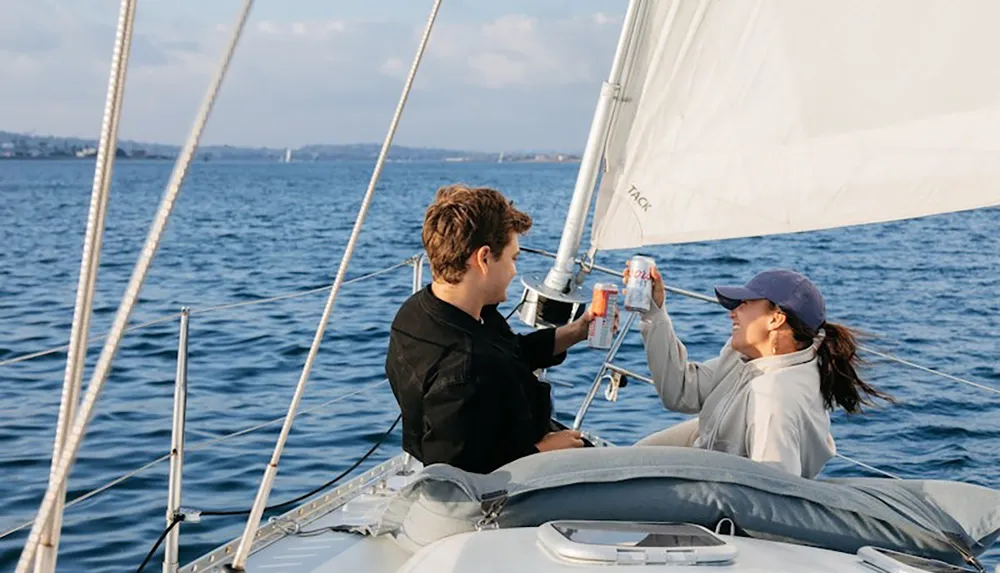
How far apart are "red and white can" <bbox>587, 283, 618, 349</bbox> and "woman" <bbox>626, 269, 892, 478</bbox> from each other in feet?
0.56

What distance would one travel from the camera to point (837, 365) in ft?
9.62

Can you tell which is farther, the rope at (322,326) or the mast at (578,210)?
the mast at (578,210)

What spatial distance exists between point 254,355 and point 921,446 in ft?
17.6

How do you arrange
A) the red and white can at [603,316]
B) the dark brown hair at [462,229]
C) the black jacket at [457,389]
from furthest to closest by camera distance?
1. the red and white can at [603,316]
2. the dark brown hair at [462,229]
3. the black jacket at [457,389]

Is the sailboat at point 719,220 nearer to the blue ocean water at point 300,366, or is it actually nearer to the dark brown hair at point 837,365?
the dark brown hair at point 837,365

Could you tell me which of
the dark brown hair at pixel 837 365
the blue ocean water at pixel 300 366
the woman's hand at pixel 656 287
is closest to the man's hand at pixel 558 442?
the woman's hand at pixel 656 287

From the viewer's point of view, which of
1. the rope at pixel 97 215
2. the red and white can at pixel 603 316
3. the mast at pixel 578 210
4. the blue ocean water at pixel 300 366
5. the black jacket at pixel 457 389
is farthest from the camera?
the blue ocean water at pixel 300 366

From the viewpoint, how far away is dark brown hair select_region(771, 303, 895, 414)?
9.61 feet

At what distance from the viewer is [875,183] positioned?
3254 millimetres

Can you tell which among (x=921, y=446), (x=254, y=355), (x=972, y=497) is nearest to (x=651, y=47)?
(x=972, y=497)

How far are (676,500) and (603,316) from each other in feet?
3.46

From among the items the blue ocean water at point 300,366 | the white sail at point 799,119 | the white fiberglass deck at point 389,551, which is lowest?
the blue ocean water at point 300,366

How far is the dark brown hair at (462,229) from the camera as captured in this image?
269 centimetres

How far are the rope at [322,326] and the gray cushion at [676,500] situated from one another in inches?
10.8
